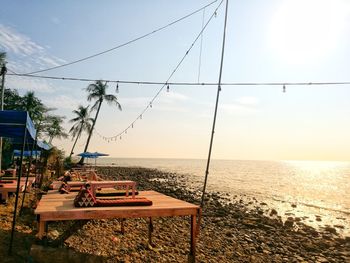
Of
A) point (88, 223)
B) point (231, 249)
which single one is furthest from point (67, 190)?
point (231, 249)

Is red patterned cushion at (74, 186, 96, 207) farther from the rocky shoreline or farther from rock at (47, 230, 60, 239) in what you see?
rock at (47, 230, 60, 239)

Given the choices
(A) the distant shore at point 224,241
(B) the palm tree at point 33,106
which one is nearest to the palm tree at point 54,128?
(B) the palm tree at point 33,106

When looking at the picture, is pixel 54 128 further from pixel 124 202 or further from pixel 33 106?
pixel 124 202

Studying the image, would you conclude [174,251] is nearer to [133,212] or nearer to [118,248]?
[118,248]

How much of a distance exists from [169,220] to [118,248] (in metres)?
6.90

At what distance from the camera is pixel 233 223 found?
18156 mm

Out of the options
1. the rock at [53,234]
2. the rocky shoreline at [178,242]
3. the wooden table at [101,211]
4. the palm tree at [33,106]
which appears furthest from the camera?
the palm tree at [33,106]

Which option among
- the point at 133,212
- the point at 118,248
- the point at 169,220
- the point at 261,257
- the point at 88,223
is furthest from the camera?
the point at 169,220

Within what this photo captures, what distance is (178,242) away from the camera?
36.5 feet

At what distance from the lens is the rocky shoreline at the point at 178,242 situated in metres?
7.53

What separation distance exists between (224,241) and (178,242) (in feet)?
9.35

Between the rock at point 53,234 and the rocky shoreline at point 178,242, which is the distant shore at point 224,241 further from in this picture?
the rock at point 53,234

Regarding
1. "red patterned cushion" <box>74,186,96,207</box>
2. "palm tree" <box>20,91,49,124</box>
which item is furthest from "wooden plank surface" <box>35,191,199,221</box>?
"palm tree" <box>20,91,49,124</box>

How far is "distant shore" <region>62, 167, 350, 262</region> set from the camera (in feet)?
29.0
